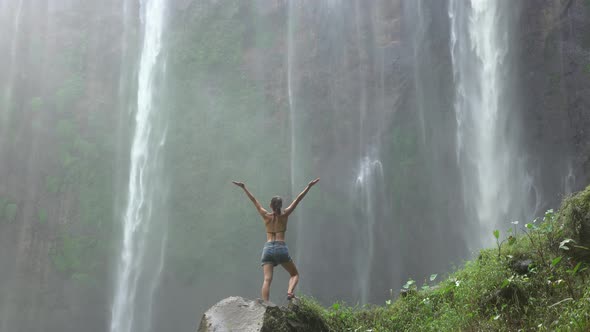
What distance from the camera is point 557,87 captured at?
1677 cm

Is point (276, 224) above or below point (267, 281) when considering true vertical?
above

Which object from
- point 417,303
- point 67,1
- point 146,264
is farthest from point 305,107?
point 417,303

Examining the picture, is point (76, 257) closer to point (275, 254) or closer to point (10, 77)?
point (10, 77)

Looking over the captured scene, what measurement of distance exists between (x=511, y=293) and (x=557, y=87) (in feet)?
46.4

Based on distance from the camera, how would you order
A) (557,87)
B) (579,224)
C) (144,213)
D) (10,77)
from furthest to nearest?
1. (10,77)
2. (144,213)
3. (557,87)
4. (579,224)

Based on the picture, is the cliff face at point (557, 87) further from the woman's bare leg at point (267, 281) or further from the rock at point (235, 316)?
the rock at point (235, 316)

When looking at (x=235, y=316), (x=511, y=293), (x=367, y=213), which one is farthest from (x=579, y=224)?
(x=367, y=213)

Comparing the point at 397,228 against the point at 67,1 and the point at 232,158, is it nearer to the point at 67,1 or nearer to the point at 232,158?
the point at 232,158

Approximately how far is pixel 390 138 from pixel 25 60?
56.8 ft

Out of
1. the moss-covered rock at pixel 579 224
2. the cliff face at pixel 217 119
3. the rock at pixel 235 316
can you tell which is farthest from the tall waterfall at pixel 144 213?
the moss-covered rock at pixel 579 224

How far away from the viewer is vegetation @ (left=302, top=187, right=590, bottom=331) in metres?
4.36

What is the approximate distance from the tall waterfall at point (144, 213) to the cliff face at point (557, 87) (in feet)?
47.6

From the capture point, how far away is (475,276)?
5594 millimetres

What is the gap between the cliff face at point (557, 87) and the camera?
16.1 metres
